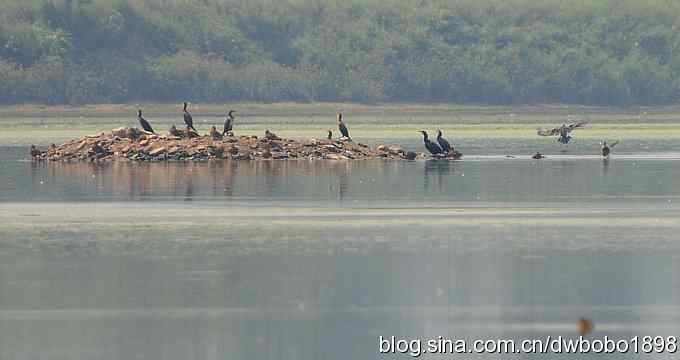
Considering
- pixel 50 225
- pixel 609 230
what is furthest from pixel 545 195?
pixel 50 225

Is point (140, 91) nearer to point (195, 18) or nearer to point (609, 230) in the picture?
point (195, 18)

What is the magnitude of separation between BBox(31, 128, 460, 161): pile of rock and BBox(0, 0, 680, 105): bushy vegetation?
66878 mm

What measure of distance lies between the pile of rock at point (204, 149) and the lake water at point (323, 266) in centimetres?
1161

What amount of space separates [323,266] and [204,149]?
2785 cm

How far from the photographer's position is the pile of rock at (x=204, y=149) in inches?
1861

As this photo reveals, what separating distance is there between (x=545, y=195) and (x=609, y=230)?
7448 millimetres

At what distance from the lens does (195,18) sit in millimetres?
139625

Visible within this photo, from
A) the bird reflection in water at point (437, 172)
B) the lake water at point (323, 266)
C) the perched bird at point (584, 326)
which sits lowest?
the bird reflection in water at point (437, 172)

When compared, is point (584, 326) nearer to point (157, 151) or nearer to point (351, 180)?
point (351, 180)

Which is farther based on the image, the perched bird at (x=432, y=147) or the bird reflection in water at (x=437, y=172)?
the perched bird at (x=432, y=147)

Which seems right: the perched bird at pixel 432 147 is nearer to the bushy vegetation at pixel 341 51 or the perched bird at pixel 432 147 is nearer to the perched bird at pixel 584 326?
the perched bird at pixel 584 326

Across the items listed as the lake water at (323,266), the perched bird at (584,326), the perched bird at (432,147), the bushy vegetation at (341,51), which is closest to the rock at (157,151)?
the perched bird at (432,147)

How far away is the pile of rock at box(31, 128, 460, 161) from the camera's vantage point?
4728 cm

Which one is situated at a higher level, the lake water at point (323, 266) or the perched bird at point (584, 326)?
the perched bird at point (584, 326)
